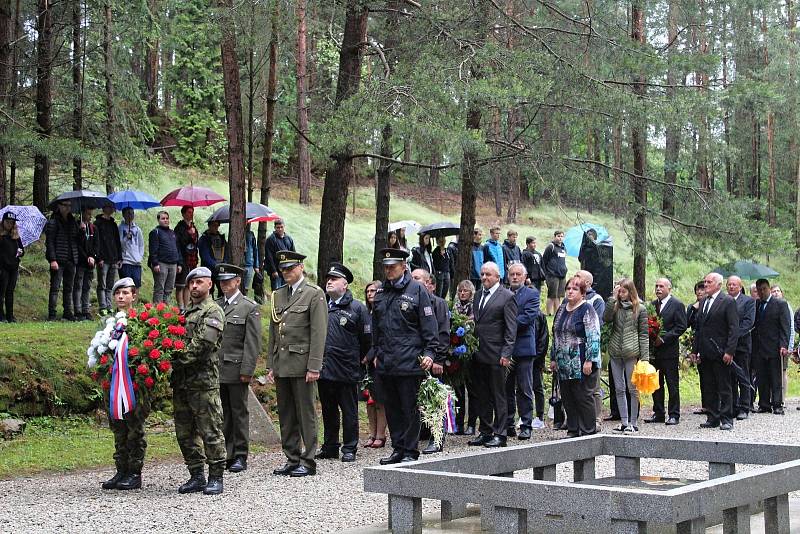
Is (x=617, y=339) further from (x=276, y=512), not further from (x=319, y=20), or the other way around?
(x=319, y=20)

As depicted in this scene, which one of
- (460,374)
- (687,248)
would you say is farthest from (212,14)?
(687,248)

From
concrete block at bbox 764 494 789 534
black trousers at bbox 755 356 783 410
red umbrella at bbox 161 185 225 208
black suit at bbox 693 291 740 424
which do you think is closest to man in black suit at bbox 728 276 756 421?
black trousers at bbox 755 356 783 410

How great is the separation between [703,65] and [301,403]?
33.1ft

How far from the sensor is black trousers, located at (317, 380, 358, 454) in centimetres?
1149

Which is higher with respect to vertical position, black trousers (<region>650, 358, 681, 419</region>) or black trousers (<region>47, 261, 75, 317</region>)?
black trousers (<region>47, 261, 75, 317</region>)

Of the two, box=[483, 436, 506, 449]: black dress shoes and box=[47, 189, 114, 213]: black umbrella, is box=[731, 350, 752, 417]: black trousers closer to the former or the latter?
box=[483, 436, 506, 449]: black dress shoes

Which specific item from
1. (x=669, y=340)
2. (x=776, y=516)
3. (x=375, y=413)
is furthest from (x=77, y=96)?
(x=776, y=516)

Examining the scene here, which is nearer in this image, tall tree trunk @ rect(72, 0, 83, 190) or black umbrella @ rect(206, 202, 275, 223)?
black umbrella @ rect(206, 202, 275, 223)

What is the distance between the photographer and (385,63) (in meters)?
15.4

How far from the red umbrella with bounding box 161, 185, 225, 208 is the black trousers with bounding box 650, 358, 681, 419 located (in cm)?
844

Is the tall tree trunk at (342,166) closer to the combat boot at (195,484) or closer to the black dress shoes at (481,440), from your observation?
the black dress shoes at (481,440)

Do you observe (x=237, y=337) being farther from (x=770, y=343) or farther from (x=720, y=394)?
(x=770, y=343)

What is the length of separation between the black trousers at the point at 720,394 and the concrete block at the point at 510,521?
8.50 meters

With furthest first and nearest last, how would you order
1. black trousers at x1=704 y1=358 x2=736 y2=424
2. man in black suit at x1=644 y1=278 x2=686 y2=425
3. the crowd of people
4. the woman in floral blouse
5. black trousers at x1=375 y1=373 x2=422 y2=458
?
the crowd of people, man in black suit at x1=644 y1=278 x2=686 y2=425, black trousers at x1=704 y1=358 x2=736 y2=424, the woman in floral blouse, black trousers at x1=375 y1=373 x2=422 y2=458
